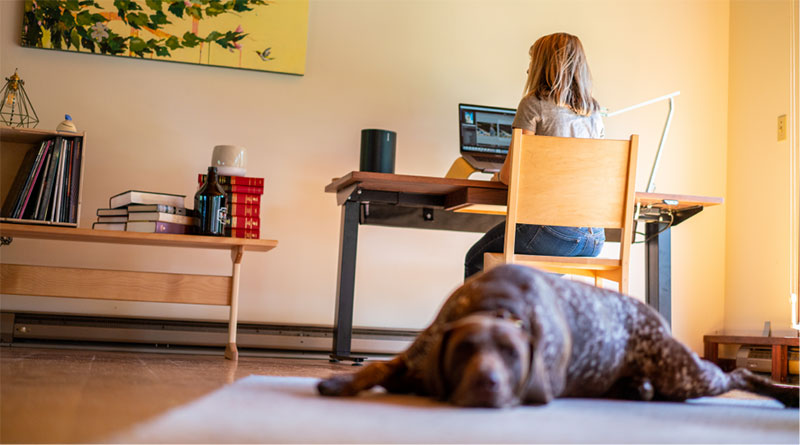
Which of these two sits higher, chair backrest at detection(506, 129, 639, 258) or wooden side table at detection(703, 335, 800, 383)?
chair backrest at detection(506, 129, 639, 258)

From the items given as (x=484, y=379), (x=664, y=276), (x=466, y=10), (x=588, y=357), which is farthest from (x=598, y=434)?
(x=466, y=10)

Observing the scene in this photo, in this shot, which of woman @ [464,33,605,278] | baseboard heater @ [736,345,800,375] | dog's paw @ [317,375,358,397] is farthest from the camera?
baseboard heater @ [736,345,800,375]

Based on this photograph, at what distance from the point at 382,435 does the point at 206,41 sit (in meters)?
3.03

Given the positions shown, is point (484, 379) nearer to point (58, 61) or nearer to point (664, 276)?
point (664, 276)

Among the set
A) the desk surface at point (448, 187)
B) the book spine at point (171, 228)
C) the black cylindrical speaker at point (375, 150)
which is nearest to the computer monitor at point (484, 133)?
the black cylindrical speaker at point (375, 150)

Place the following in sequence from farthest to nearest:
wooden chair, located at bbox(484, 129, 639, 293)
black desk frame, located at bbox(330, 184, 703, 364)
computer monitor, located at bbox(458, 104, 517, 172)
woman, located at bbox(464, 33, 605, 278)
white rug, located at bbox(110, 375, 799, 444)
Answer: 1. computer monitor, located at bbox(458, 104, 517, 172)
2. black desk frame, located at bbox(330, 184, 703, 364)
3. woman, located at bbox(464, 33, 605, 278)
4. wooden chair, located at bbox(484, 129, 639, 293)
5. white rug, located at bbox(110, 375, 799, 444)

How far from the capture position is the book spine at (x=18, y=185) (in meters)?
3.10

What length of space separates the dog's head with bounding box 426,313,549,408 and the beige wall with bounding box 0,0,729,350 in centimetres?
258

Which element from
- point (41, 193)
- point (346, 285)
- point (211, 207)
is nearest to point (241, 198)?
point (211, 207)

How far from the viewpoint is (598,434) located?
42.1 inches

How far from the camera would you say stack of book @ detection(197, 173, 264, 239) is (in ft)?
9.62

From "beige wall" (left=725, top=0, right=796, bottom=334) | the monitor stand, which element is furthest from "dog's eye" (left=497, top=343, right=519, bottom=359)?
"beige wall" (left=725, top=0, right=796, bottom=334)

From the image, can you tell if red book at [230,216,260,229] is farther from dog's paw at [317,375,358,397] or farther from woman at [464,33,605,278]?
dog's paw at [317,375,358,397]

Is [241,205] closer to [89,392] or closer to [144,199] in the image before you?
[144,199]
